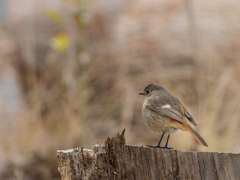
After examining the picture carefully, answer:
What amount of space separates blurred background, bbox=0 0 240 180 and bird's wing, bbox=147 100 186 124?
158 cm

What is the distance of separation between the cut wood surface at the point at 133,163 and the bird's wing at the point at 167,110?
63 cm

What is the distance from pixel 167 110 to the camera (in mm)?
2668

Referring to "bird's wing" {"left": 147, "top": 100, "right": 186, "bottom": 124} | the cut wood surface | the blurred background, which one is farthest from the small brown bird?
the blurred background

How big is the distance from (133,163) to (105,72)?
4899 mm

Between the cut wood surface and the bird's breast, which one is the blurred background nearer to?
the bird's breast

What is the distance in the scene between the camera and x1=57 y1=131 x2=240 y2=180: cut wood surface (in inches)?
74.6

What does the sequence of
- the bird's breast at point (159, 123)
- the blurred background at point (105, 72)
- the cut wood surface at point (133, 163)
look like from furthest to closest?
the blurred background at point (105, 72), the bird's breast at point (159, 123), the cut wood surface at point (133, 163)

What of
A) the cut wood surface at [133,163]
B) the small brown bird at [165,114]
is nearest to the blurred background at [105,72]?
the small brown bird at [165,114]

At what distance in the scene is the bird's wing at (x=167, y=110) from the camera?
8.45 ft

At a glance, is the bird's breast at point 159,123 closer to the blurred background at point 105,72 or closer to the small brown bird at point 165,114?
the small brown bird at point 165,114

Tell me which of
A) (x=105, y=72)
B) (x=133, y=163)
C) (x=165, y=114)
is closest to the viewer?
(x=133, y=163)

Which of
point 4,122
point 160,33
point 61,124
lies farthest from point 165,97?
point 160,33

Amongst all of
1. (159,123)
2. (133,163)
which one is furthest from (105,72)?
(133,163)

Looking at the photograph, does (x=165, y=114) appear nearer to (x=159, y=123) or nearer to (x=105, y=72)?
(x=159, y=123)
